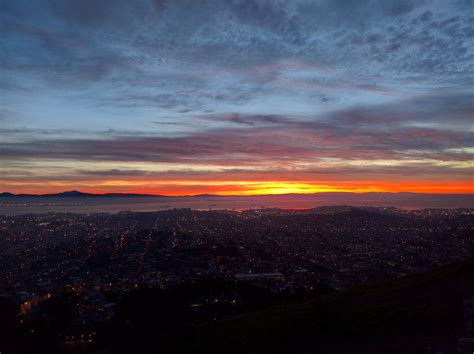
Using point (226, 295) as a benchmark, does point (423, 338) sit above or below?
above

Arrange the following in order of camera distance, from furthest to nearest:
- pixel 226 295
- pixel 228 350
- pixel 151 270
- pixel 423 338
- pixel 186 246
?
pixel 186 246
pixel 151 270
pixel 226 295
pixel 228 350
pixel 423 338

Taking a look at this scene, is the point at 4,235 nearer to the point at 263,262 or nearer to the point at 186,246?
the point at 186,246

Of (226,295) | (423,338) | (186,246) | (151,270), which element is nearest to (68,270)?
(151,270)

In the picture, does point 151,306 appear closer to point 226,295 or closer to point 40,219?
point 226,295

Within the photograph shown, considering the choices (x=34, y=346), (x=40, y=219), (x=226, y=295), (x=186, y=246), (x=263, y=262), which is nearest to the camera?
(x=34, y=346)

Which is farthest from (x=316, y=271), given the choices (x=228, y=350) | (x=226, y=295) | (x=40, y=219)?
(x=40, y=219)

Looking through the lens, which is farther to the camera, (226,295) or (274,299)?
(226,295)
